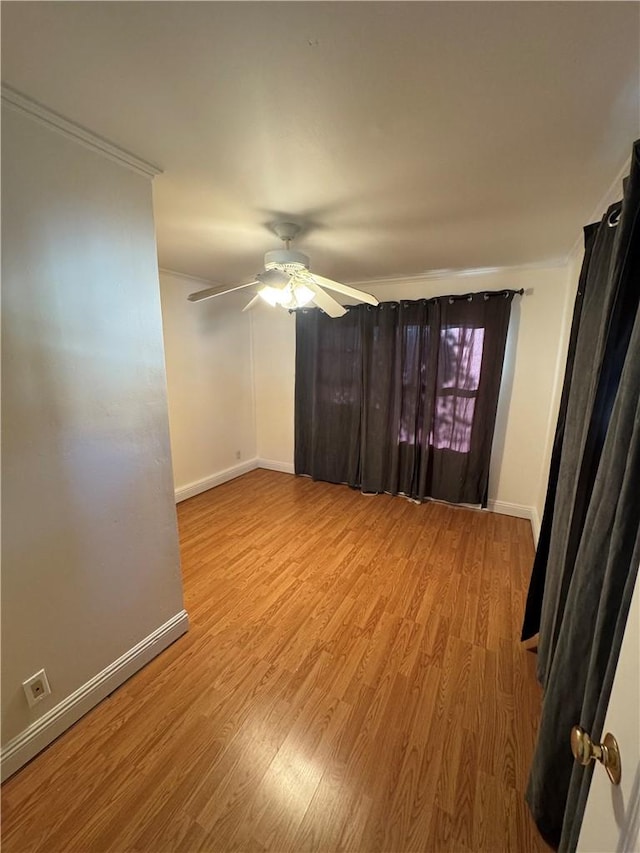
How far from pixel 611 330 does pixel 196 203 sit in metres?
1.88

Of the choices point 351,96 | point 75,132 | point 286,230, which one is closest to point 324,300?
point 286,230

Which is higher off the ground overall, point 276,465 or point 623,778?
point 623,778

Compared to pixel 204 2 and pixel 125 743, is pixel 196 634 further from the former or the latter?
pixel 204 2

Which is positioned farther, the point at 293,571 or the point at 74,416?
the point at 293,571

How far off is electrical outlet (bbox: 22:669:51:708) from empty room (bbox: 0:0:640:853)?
14 mm

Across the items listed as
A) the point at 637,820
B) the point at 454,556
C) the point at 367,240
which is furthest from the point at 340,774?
the point at 367,240

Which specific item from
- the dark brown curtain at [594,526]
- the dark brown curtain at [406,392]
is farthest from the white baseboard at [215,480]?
the dark brown curtain at [594,526]

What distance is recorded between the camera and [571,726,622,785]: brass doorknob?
529 millimetres

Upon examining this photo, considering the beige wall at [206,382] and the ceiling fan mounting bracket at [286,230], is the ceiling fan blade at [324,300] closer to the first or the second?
the ceiling fan mounting bracket at [286,230]

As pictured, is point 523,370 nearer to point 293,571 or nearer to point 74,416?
point 293,571

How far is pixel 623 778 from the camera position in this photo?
20.1 inches

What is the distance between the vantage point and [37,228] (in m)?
1.12

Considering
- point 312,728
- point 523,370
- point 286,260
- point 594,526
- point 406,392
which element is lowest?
point 312,728

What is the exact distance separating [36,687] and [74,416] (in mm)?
1019
